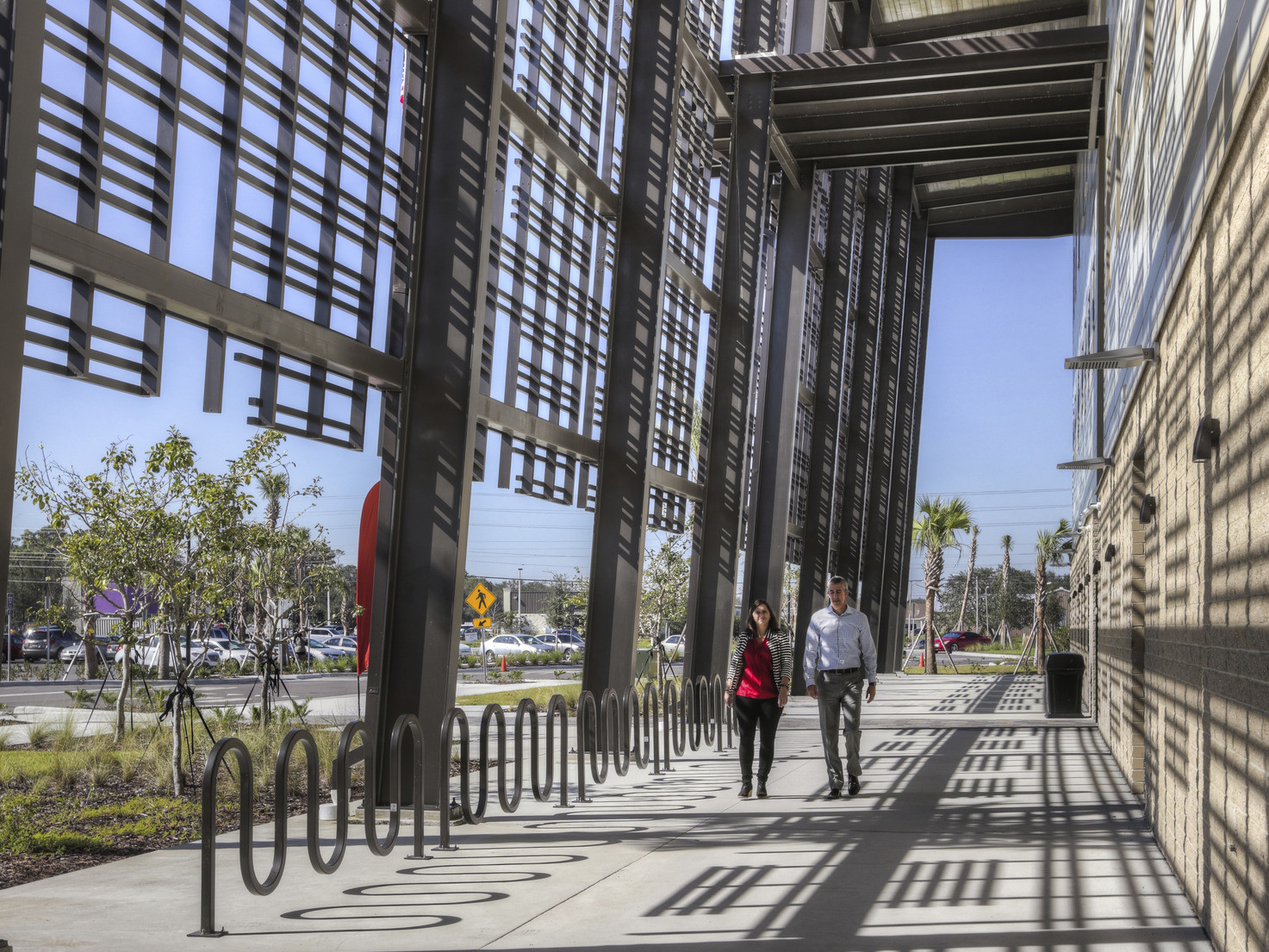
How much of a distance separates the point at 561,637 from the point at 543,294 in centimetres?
5389

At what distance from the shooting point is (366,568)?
33.8 feet

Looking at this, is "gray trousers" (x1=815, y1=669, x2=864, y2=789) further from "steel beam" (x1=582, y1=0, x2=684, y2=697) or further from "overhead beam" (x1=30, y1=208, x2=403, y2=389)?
"overhead beam" (x1=30, y1=208, x2=403, y2=389)

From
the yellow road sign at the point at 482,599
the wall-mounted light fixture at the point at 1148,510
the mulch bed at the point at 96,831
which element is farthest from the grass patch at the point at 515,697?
the wall-mounted light fixture at the point at 1148,510

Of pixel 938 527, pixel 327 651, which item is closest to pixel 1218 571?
pixel 938 527

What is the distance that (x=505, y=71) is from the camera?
38.1 ft

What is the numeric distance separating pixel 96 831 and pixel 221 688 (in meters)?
27.3

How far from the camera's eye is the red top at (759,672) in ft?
31.9

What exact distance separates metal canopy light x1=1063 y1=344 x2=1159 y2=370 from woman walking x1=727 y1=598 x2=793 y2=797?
3467mm

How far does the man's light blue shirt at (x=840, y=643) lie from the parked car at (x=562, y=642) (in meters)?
49.5

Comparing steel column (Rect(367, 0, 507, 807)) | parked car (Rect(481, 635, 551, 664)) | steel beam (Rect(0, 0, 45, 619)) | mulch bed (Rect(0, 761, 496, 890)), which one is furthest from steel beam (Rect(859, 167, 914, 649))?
parked car (Rect(481, 635, 551, 664))

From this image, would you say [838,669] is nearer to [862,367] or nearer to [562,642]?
[862,367]

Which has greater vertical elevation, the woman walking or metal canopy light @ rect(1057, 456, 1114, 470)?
metal canopy light @ rect(1057, 456, 1114, 470)

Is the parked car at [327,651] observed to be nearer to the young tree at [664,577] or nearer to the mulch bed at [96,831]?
the young tree at [664,577]

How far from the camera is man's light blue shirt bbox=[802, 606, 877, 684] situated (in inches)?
389
